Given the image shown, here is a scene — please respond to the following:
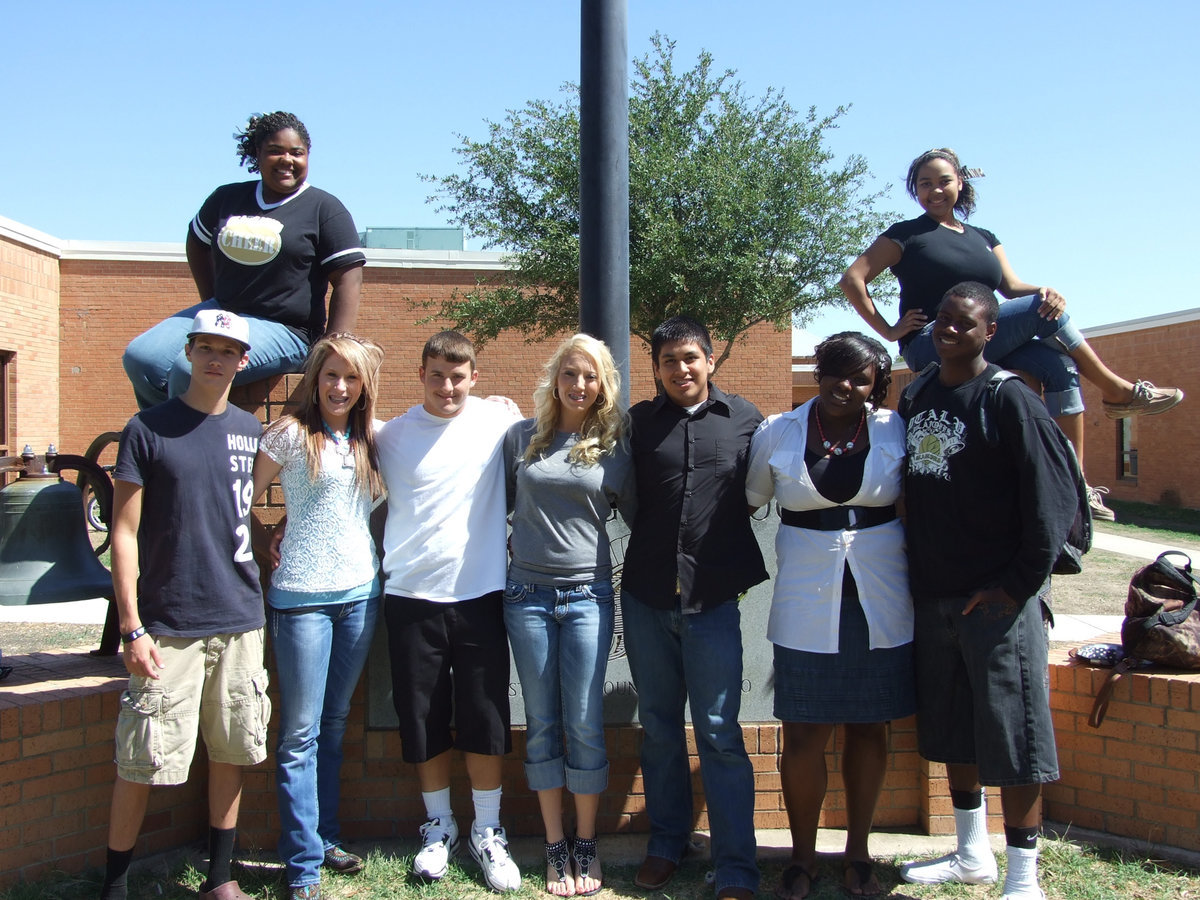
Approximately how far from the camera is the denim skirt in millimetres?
2928

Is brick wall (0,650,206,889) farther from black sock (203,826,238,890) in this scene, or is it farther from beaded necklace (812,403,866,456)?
beaded necklace (812,403,866,456)

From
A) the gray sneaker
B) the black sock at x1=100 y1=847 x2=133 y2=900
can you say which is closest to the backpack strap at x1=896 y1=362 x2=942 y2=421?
the gray sneaker

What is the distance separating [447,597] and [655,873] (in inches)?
46.8

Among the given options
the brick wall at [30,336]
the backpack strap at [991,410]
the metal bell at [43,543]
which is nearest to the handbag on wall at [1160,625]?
the backpack strap at [991,410]

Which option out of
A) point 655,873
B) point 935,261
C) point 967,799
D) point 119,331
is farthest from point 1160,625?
point 119,331

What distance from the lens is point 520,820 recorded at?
350 cm

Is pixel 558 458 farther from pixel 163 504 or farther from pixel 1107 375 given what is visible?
pixel 1107 375

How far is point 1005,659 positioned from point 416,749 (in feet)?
6.36

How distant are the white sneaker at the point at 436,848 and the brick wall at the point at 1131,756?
7.75 feet

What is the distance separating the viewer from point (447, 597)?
3041 millimetres

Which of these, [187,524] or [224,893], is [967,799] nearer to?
[224,893]

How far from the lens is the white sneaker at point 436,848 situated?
122 inches

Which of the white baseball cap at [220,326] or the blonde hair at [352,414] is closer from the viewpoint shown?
the white baseball cap at [220,326]

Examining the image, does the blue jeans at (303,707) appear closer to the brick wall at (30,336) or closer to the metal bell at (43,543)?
the metal bell at (43,543)
